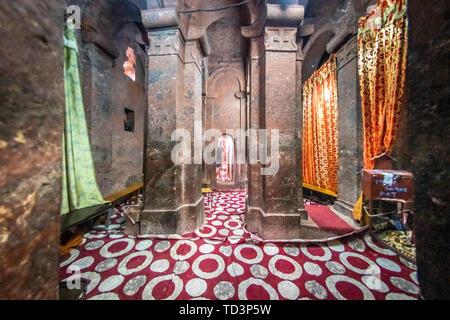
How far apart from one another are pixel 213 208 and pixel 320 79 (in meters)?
5.26

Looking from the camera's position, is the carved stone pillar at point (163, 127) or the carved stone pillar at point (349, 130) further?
the carved stone pillar at point (349, 130)

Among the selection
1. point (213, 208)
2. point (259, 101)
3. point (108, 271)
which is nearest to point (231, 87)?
point (259, 101)

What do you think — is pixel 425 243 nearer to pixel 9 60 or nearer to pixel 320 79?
pixel 9 60

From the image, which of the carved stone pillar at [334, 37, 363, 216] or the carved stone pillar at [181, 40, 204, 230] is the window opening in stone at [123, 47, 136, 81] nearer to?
the carved stone pillar at [181, 40, 204, 230]

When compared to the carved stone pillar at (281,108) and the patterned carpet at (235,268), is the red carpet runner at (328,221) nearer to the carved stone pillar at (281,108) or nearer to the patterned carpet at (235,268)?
the patterned carpet at (235,268)

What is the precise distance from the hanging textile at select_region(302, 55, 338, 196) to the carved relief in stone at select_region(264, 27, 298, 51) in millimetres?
2454

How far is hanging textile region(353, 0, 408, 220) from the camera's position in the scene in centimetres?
262

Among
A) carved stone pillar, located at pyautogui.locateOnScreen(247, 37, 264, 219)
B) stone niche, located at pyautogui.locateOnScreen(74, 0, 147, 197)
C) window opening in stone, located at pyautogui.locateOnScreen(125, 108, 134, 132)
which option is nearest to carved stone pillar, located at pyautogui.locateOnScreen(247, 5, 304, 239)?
carved stone pillar, located at pyautogui.locateOnScreen(247, 37, 264, 219)

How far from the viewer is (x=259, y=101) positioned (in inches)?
115

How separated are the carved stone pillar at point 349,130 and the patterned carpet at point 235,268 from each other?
1338 mm

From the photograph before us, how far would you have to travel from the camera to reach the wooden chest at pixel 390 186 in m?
2.42

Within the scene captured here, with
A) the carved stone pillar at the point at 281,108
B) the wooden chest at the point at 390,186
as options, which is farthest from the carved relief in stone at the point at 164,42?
the wooden chest at the point at 390,186

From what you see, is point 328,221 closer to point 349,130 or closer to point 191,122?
point 349,130

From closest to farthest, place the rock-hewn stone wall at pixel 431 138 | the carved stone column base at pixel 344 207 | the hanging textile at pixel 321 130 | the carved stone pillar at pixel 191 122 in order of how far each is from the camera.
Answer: the rock-hewn stone wall at pixel 431 138, the carved stone pillar at pixel 191 122, the carved stone column base at pixel 344 207, the hanging textile at pixel 321 130
